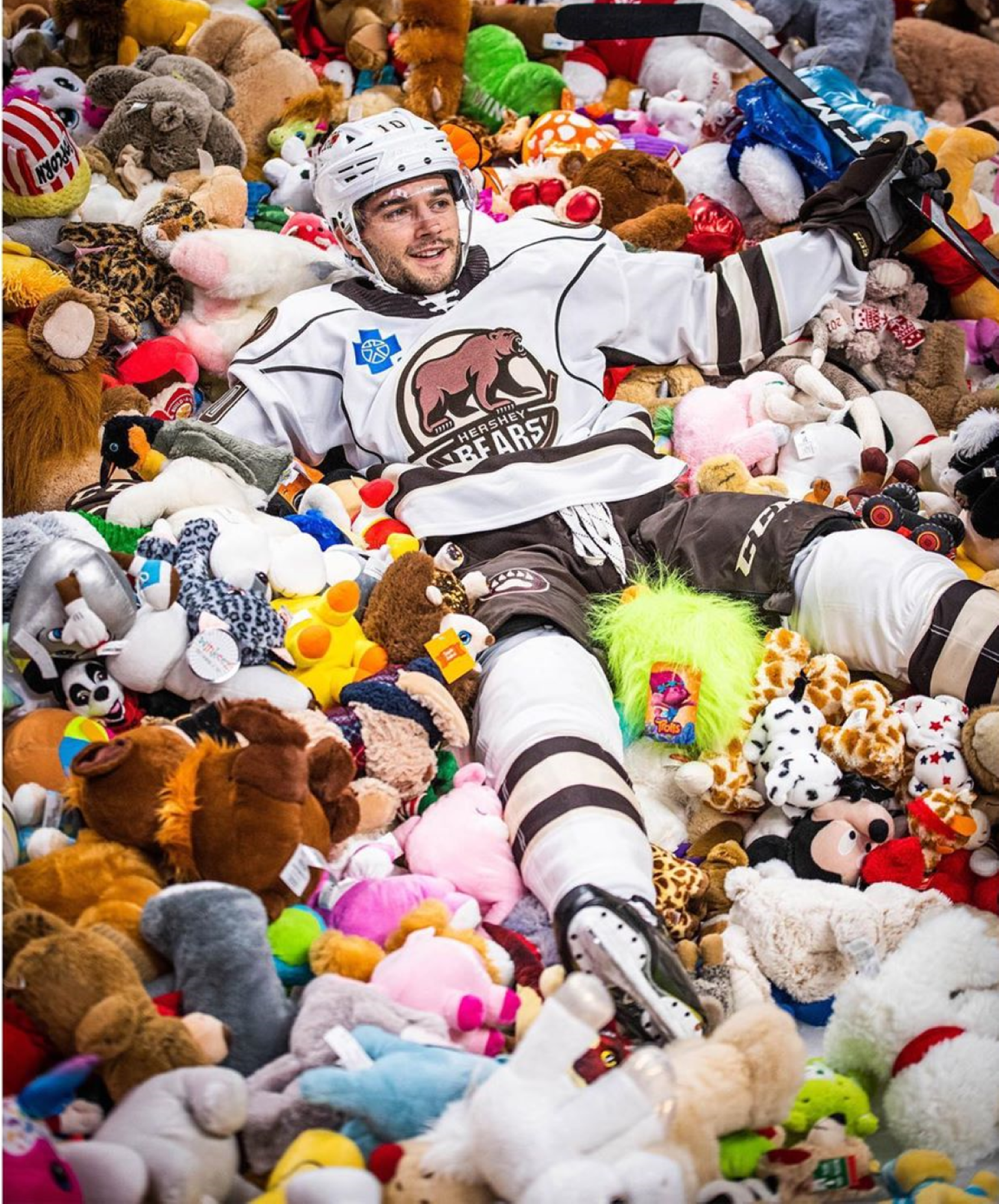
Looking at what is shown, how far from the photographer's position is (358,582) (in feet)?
5.66

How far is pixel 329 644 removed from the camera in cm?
162

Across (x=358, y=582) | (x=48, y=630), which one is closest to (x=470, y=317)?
(x=358, y=582)

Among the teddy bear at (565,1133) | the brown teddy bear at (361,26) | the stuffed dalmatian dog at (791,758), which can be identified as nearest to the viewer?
the teddy bear at (565,1133)

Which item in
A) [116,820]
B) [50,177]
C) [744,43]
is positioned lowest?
[116,820]

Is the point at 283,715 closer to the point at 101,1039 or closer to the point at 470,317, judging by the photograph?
the point at 101,1039

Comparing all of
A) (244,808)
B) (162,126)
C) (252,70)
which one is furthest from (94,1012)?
(252,70)

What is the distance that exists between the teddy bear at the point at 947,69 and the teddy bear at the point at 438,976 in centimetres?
250

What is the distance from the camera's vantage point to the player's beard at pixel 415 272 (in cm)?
204

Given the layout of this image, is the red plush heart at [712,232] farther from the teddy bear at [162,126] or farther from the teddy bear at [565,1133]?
the teddy bear at [565,1133]

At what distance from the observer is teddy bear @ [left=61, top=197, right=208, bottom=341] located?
2102mm

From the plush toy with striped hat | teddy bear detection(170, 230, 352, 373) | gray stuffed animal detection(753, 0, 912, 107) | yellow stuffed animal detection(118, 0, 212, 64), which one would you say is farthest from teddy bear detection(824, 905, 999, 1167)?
yellow stuffed animal detection(118, 0, 212, 64)

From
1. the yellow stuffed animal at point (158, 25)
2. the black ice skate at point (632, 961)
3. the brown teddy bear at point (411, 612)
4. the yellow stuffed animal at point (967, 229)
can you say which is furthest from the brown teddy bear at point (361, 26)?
the black ice skate at point (632, 961)

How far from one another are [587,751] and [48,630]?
580 mm

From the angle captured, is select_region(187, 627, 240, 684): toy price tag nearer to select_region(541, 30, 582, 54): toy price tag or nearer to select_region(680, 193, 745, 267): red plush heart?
select_region(680, 193, 745, 267): red plush heart
